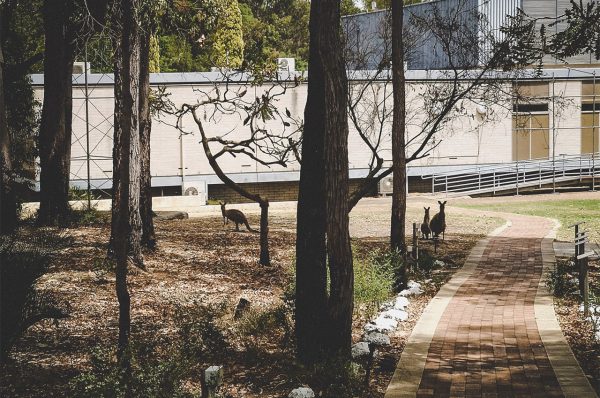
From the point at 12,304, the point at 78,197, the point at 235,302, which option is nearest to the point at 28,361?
the point at 12,304

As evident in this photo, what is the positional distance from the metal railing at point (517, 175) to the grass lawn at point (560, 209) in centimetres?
194

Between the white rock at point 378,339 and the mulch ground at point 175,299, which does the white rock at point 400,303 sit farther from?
the white rock at point 378,339

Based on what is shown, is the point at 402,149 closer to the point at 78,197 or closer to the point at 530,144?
the point at 78,197

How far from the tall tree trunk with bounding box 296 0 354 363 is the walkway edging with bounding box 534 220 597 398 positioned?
6.32 feet

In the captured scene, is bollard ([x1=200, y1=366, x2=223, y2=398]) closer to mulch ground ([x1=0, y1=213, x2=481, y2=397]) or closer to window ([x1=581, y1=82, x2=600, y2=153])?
mulch ground ([x1=0, y1=213, x2=481, y2=397])

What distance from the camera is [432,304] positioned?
11070 millimetres

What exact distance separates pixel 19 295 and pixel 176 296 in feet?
11.4

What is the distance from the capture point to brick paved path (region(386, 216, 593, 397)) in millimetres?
7203

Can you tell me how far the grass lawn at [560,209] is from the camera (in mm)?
21592

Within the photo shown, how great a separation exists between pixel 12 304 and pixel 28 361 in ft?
2.19

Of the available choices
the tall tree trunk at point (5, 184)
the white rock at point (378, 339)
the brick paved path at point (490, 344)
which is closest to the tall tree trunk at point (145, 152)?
the tall tree trunk at point (5, 184)

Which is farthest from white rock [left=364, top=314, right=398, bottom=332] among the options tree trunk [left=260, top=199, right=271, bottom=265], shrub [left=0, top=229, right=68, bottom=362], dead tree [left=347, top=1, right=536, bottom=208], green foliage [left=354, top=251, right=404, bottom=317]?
tree trunk [left=260, top=199, right=271, bottom=265]

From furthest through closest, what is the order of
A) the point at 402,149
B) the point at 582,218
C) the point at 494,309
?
1. the point at 582,218
2. the point at 402,149
3. the point at 494,309

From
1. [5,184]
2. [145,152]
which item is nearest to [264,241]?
[145,152]
